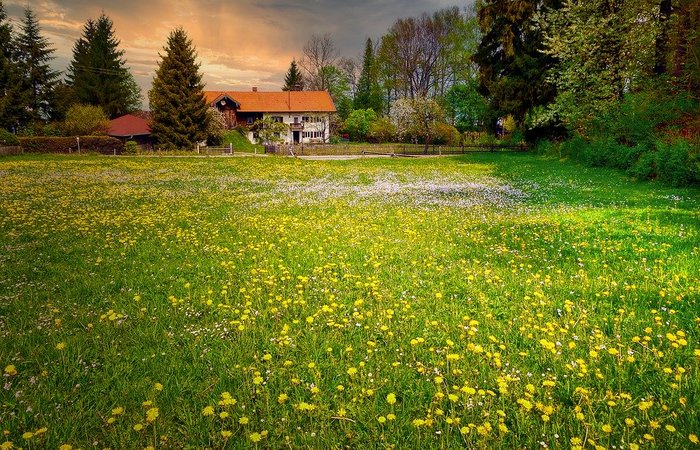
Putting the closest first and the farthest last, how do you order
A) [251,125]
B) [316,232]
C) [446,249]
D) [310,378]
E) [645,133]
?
[310,378], [446,249], [316,232], [645,133], [251,125]

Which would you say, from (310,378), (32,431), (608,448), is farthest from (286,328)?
(608,448)

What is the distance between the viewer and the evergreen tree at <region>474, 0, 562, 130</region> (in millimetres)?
37562

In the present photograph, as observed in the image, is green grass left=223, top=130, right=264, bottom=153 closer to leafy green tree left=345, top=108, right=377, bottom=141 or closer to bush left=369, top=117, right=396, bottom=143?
bush left=369, top=117, right=396, bottom=143

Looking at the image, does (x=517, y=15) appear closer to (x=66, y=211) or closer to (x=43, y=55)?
(x=66, y=211)

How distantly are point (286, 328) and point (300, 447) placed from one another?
1797mm

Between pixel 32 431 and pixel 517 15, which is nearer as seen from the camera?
pixel 32 431

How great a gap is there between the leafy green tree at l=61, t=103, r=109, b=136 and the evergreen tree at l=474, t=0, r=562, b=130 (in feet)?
159

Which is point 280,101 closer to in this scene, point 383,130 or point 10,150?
point 383,130

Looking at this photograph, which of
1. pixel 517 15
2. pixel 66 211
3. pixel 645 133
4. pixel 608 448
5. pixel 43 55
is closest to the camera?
pixel 608 448

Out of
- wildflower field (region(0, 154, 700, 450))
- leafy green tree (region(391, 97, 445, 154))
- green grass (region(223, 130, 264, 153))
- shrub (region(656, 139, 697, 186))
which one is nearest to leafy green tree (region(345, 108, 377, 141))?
leafy green tree (region(391, 97, 445, 154))

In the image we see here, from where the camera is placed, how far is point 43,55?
191 feet

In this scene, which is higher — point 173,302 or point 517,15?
point 517,15

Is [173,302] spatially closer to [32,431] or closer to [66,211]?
[32,431]

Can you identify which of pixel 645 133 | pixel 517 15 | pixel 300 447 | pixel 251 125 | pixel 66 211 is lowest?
pixel 300 447
